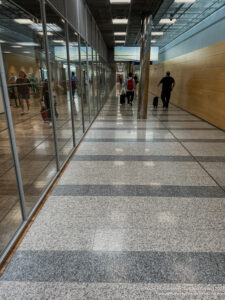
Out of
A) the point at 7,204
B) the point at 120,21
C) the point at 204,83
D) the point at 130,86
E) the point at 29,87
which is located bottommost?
the point at 7,204

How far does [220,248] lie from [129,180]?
1.39 m

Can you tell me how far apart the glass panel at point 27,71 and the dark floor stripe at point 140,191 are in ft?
1.15

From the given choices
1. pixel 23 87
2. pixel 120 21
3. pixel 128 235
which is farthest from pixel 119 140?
pixel 120 21

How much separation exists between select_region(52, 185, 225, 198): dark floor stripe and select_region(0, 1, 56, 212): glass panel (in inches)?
13.9

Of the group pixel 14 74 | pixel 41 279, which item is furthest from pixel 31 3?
pixel 41 279

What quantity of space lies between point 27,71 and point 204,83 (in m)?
6.32

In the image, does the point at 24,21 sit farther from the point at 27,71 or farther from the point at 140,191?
the point at 140,191

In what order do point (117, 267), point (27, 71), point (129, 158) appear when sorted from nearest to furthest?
1. point (117, 267)
2. point (27, 71)
3. point (129, 158)

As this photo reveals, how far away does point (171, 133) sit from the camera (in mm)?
5383

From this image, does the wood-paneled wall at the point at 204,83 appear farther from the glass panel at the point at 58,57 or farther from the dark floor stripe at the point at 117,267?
the dark floor stripe at the point at 117,267

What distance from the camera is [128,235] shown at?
192 centimetres

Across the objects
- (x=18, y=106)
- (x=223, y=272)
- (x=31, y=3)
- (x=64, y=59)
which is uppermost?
(x=31, y=3)

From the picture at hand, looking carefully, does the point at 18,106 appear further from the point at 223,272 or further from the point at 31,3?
the point at 223,272

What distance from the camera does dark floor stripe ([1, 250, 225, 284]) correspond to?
151cm
